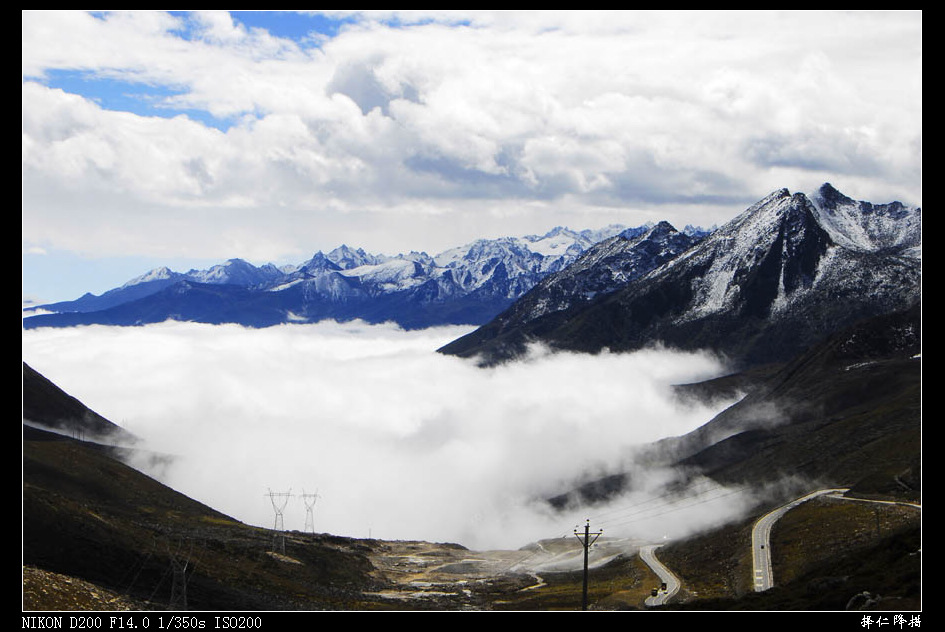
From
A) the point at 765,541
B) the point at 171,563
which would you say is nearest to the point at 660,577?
the point at 765,541

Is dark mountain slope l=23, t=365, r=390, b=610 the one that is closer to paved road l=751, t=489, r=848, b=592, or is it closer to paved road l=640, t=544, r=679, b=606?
paved road l=640, t=544, r=679, b=606

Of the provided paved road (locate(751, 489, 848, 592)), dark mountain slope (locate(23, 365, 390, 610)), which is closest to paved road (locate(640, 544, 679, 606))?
paved road (locate(751, 489, 848, 592))

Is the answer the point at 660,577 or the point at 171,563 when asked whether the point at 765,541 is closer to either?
the point at 660,577

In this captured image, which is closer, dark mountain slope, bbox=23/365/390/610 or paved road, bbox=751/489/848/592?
dark mountain slope, bbox=23/365/390/610

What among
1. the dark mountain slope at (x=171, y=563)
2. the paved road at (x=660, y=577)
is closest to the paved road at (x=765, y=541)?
the paved road at (x=660, y=577)
